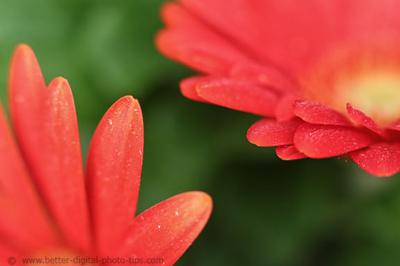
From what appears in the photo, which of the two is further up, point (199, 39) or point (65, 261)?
point (199, 39)

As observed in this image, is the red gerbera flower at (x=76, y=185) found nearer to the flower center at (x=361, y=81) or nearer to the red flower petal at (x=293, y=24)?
the red flower petal at (x=293, y=24)

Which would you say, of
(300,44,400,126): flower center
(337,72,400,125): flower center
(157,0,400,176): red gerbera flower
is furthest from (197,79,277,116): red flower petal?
(337,72,400,125): flower center

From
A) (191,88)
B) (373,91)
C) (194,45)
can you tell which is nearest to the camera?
(191,88)

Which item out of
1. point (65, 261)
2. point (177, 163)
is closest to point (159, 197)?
point (177, 163)

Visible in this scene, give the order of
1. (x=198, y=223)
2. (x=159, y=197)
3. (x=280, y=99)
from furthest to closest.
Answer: (x=159, y=197), (x=280, y=99), (x=198, y=223)

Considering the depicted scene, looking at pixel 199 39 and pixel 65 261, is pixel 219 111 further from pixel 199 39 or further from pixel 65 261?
pixel 65 261

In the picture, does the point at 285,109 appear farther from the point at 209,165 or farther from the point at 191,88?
the point at 209,165

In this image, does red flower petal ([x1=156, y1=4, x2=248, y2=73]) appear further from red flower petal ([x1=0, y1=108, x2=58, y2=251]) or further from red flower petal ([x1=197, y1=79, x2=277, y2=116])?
red flower petal ([x1=0, y1=108, x2=58, y2=251])

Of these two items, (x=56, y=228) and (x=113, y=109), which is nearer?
(x=113, y=109)

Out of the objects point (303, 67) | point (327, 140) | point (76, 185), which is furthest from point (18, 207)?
point (303, 67)
